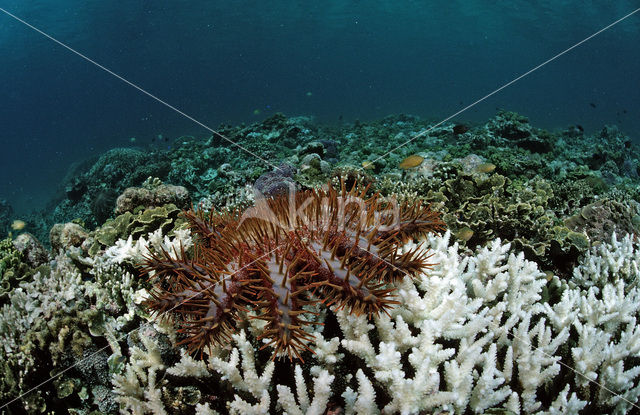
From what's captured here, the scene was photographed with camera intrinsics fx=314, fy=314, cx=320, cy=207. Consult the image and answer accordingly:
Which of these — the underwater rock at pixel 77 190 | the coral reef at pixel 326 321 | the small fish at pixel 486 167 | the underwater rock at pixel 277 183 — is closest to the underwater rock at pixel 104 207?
the coral reef at pixel 326 321

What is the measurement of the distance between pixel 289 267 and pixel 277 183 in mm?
4061

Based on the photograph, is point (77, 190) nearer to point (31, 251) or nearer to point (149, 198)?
point (31, 251)

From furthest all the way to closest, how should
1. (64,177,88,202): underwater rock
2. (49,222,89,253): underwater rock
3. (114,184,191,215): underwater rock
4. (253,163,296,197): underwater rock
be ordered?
1. (64,177,88,202): underwater rock
2. (114,184,191,215): underwater rock
3. (253,163,296,197): underwater rock
4. (49,222,89,253): underwater rock

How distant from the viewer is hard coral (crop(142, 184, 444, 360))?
1.79m

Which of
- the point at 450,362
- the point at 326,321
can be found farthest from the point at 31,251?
the point at 450,362

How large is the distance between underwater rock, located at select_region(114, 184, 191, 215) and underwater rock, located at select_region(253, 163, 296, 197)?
4.70 ft

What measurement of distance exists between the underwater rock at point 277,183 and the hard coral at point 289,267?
2.39 meters

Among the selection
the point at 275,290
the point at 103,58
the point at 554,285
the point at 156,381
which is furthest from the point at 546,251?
the point at 103,58

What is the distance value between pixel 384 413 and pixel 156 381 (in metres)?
1.79

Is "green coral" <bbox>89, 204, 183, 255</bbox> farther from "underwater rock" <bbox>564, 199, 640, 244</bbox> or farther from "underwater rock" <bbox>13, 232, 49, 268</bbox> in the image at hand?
"underwater rock" <bbox>564, 199, 640, 244</bbox>

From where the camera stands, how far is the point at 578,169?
9570 millimetres

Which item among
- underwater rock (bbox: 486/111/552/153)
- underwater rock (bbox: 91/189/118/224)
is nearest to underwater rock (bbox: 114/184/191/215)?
underwater rock (bbox: 91/189/118/224)

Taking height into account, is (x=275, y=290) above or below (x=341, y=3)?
below

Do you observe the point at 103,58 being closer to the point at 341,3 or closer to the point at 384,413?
the point at 341,3
